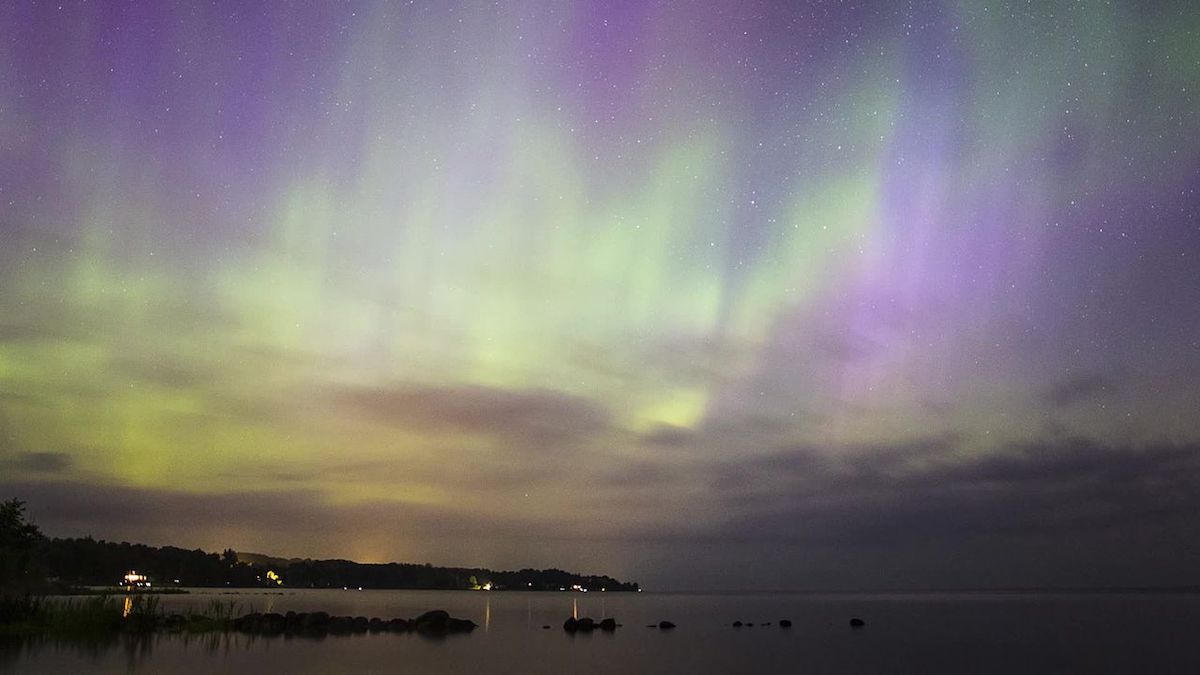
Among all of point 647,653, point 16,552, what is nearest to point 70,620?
point 16,552

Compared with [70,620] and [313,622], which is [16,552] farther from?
[313,622]

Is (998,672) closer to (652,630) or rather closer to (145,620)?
(652,630)

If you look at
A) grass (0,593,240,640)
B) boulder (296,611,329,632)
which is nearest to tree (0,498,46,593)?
grass (0,593,240,640)

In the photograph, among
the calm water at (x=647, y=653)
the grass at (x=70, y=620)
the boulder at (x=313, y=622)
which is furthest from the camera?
the boulder at (x=313, y=622)

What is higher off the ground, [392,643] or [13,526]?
[13,526]

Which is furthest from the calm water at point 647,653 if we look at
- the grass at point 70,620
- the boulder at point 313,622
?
the boulder at point 313,622

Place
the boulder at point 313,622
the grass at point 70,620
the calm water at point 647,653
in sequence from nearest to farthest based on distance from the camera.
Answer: the calm water at point 647,653
the grass at point 70,620
the boulder at point 313,622

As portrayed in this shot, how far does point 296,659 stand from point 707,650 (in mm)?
33468

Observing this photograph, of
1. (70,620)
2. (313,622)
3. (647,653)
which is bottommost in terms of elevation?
(647,653)

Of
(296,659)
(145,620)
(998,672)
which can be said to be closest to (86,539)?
(145,620)

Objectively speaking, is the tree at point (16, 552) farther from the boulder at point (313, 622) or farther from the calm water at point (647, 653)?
the boulder at point (313, 622)

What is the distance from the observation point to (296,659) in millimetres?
51875

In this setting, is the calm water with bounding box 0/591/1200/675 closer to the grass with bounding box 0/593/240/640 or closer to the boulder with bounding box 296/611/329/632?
the grass with bounding box 0/593/240/640

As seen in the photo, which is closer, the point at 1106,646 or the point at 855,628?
the point at 1106,646
